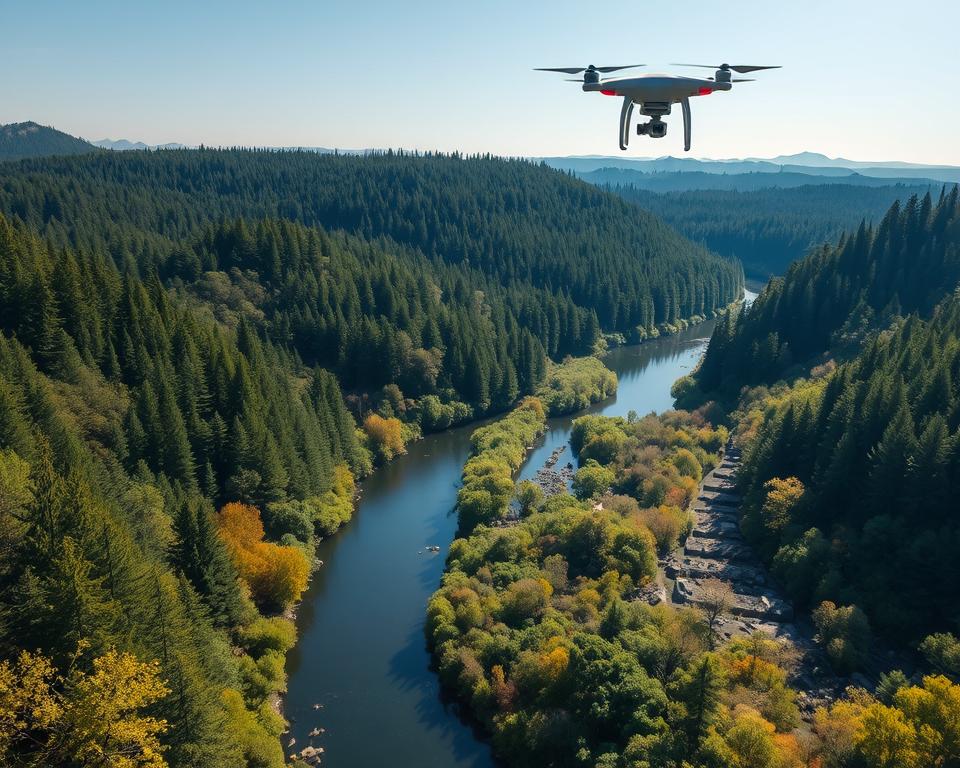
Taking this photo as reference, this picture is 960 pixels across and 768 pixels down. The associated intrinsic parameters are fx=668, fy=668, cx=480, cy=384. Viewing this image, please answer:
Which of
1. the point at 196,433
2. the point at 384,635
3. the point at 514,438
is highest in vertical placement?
the point at 196,433

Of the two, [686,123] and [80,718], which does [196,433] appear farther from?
[686,123]

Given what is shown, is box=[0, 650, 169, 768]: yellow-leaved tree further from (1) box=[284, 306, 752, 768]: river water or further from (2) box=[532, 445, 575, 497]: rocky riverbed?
(2) box=[532, 445, 575, 497]: rocky riverbed

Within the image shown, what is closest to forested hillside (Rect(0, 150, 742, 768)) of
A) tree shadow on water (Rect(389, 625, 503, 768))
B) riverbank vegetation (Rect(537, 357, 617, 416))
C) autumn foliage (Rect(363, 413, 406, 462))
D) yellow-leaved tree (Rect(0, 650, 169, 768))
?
yellow-leaved tree (Rect(0, 650, 169, 768))

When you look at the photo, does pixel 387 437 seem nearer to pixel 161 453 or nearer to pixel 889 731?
pixel 161 453

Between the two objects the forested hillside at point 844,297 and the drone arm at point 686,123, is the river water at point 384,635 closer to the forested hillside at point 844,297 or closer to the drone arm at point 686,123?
the drone arm at point 686,123

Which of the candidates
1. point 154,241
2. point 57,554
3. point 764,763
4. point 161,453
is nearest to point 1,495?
point 57,554

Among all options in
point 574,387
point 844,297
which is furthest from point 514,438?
point 844,297

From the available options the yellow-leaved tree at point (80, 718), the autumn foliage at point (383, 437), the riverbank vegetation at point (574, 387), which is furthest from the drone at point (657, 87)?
the riverbank vegetation at point (574, 387)
